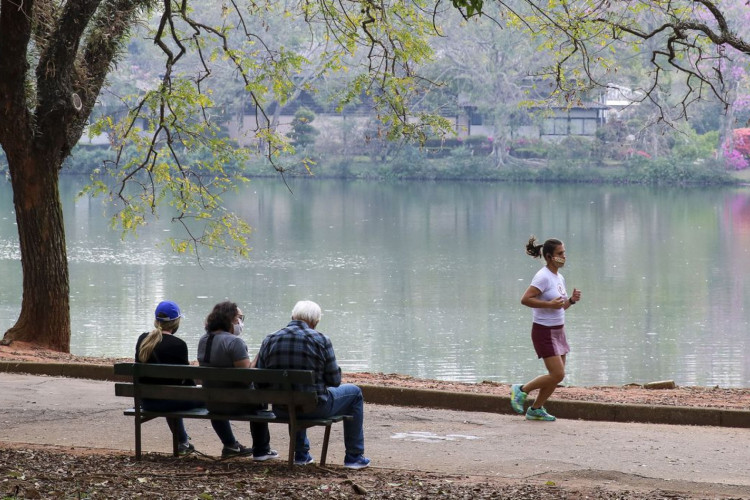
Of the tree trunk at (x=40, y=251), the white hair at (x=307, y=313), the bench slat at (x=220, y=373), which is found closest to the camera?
the bench slat at (x=220, y=373)

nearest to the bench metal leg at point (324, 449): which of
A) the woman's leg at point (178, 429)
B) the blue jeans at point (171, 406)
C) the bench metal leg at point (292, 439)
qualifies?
the bench metal leg at point (292, 439)

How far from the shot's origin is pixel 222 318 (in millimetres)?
7152

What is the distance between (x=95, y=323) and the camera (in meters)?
21.5

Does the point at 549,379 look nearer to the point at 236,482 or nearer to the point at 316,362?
the point at 316,362

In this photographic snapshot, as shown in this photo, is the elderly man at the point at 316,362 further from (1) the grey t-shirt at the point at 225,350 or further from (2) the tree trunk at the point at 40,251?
(2) the tree trunk at the point at 40,251

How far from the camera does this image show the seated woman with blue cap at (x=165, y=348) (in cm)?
719

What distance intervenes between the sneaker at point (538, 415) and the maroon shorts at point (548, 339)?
0.49 meters

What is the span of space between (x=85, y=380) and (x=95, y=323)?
35.2 ft

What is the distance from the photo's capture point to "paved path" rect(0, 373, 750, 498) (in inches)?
291

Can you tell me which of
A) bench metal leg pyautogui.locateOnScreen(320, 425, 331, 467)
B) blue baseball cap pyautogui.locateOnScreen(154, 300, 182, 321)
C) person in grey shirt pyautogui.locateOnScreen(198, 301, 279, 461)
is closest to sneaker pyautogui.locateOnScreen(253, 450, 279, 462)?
person in grey shirt pyautogui.locateOnScreen(198, 301, 279, 461)

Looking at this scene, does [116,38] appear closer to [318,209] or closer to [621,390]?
[621,390]

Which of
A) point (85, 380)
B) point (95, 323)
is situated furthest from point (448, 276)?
point (85, 380)

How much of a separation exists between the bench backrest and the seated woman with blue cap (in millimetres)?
128

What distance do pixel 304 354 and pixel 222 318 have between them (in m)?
Result: 0.60
